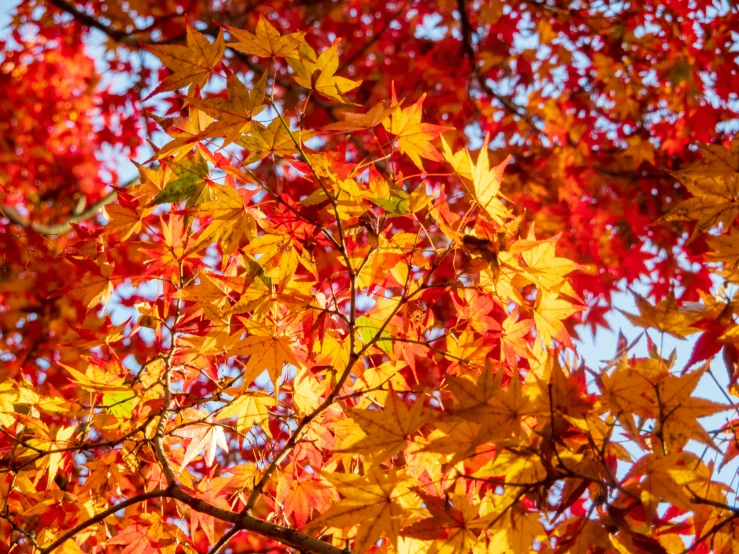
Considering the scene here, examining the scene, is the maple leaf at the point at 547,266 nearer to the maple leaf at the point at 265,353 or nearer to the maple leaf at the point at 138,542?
the maple leaf at the point at 265,353

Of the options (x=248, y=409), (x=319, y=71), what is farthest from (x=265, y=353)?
(x=319, y=71)

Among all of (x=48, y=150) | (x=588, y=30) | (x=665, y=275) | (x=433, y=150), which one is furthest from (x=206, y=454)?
(x=48, y=150)

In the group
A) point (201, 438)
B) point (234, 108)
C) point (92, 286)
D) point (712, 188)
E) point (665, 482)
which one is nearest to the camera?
point (665, 482)

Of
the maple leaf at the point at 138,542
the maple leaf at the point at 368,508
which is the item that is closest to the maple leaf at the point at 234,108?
the maple leaf at the point at 368,508

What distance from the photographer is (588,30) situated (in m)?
5.43

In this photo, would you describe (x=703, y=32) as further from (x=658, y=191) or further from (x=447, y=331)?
(x=447, y=331)

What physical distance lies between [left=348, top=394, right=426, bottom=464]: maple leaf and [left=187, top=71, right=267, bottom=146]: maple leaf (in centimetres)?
55

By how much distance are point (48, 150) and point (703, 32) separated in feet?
25.9

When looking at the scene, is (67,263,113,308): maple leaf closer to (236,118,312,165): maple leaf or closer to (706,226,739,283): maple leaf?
(236,118,312,165): maple leaf

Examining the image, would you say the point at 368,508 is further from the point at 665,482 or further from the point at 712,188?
the point at 712,188

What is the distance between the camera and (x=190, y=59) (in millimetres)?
1175

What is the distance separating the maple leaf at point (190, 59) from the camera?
1.15 metres

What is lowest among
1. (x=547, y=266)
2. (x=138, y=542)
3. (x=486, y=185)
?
(x=138, y=542)

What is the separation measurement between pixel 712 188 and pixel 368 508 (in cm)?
91
